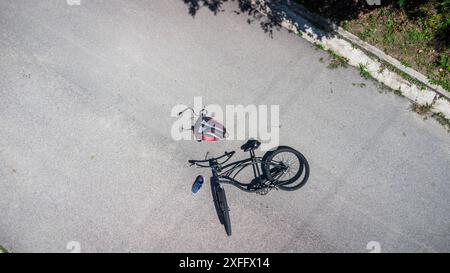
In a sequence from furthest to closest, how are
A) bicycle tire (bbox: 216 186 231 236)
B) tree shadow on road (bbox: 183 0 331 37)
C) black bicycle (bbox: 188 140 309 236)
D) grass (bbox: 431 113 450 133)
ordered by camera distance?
1. tree shadow on road (bbox: 183 0 331 37)
2. grass (bbox: 431 113 450 133)
3. black bicycle (bbox: 188 140 309 236)
4. bicycle tire (bbox: 216 186 231 236)

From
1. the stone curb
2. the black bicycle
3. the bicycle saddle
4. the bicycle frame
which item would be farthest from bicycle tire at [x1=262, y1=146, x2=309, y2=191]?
the stone curb

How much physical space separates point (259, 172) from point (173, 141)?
224 centimetres

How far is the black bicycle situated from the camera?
8.38m

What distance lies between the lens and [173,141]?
8773 millimetres

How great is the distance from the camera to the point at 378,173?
28.2 ft

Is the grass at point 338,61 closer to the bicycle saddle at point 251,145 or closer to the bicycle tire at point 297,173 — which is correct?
the bicycle tire at point 297,173

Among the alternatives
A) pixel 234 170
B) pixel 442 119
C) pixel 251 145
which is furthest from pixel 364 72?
pixel 234 170

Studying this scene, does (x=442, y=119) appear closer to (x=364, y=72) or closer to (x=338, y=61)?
(x=364, y=72)

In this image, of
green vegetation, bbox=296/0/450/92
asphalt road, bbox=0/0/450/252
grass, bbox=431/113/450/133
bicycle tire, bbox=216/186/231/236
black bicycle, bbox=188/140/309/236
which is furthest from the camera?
green vegetation, bbox=296/0/450/92

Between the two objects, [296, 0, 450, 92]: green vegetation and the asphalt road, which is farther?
[296, 0, 450, 92]: green vegetation

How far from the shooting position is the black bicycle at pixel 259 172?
27.5 feet

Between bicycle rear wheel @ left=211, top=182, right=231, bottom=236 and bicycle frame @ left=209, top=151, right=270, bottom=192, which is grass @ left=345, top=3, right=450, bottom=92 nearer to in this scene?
bicycle frame @ left=209, top=151, right=270, bottom=192

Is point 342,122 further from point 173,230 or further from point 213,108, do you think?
point 173,230
